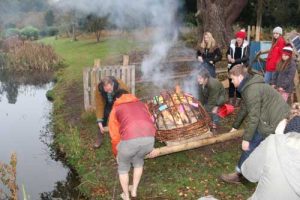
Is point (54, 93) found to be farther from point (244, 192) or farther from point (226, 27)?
point (244, 192)

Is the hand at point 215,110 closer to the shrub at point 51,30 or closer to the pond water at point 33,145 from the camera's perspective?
the pond water at point 33,145

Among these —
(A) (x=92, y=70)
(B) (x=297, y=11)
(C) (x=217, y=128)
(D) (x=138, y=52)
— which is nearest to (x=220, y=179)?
(C) (x=217, y=128)

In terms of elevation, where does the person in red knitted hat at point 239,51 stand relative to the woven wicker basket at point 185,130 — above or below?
above

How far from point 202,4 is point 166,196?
11.0 m

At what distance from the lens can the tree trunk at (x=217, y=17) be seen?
1588cm

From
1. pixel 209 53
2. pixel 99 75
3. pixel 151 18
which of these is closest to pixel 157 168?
pixel 99 75

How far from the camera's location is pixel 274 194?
3.61 m

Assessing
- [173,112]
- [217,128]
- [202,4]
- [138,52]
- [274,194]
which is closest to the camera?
[274,194]

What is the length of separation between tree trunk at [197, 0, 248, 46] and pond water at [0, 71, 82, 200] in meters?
7.02

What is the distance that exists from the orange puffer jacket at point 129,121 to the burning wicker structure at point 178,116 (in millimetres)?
1831

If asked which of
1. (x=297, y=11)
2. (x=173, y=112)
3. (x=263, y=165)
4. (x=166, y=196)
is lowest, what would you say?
(x=166, y=196)

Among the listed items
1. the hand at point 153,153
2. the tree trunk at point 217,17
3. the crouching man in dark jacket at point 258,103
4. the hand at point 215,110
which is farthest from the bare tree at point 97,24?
the crouching man in dark jacket at point 258,103

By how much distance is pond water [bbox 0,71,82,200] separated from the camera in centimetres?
785

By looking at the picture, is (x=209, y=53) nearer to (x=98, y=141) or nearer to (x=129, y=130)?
(x=98, y=141)
